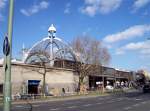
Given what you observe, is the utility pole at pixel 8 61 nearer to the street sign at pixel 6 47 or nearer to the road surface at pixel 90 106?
the street sign at pixel 6 47

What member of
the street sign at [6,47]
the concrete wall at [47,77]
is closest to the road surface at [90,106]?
the street sign at [6,47]

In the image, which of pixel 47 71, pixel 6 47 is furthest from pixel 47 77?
pixel 6 47

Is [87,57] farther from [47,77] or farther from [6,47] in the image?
[6,47]

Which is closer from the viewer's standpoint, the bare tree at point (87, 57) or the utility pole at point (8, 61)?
the utility pole at point (8, 61)

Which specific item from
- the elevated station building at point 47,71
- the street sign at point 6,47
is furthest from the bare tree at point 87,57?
the street sign at point 6,47

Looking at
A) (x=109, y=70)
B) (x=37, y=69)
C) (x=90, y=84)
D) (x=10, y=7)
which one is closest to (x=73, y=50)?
(x=37, y=69)

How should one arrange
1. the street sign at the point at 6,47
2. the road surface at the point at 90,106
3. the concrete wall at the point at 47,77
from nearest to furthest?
1. the street sign at the point at 6,47
2. the road surface at the point at 90,106
3. the concrete wall at the point at 47,77

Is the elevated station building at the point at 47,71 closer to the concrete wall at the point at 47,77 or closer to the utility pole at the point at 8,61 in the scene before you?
the concrete wall at the point at 47,77

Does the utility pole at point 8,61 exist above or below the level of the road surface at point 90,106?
above

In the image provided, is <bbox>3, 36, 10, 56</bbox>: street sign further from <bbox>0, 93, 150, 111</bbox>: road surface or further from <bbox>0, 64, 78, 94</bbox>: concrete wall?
<bbox>0, 64, 78, 94</bbox>: concrete wall

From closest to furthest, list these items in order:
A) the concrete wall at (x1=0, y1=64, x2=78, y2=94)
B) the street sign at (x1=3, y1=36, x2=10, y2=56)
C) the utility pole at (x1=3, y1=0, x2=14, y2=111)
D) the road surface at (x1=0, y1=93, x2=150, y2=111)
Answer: the utility pole at (x1=3, y1=0, x2=14, y2=111)
the street sign at (x1=3, y1=36, x2=10, y2=56)
the road surface at (x1=0, y1=93, x2=150, y2=111)
the concrete wall at (x1=0, y1=64, x2=78, y2=94)

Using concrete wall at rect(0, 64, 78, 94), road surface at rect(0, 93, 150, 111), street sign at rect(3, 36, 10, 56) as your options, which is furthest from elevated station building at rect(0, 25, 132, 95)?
street sign at rect(3, 36, 10, 56)

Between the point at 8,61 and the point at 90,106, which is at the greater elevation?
the point at 8,61

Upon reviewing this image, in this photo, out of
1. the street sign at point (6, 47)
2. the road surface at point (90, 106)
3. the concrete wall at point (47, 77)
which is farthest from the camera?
the concrete wall at point (47, 77)
